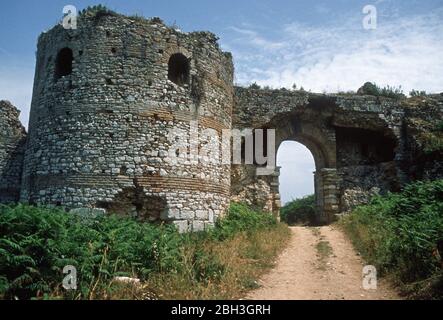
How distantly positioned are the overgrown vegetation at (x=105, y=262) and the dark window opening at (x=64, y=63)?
233 inches

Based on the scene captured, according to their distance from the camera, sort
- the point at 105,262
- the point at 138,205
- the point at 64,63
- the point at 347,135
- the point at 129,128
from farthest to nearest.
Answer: the point at 347,135 → the point at 64,63 → the point at 129,128 → the point at 138,205 → the point at 105,262

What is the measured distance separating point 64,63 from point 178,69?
3804 millimetres

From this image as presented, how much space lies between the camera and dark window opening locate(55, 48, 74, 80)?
12114 millimetres

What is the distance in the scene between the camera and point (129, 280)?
6.29m

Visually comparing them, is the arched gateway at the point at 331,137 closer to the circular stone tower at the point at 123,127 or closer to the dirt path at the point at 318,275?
the circular stone tower at the point at 123,127

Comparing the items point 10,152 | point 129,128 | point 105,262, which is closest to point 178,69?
point 129,128

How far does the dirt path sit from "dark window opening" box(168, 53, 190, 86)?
6.50 metres

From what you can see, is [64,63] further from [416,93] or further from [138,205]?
[416,93]

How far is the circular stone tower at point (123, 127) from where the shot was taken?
10766 mm

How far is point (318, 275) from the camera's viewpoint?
26.8ft

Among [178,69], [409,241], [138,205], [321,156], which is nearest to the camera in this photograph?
[409,241]

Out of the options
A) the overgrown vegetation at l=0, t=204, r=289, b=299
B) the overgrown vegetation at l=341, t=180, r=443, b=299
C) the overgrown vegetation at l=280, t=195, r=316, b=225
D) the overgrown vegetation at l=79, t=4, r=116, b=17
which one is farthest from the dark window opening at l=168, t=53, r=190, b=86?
the overgrown vegetation at l=280, t=195, r=316, b=225

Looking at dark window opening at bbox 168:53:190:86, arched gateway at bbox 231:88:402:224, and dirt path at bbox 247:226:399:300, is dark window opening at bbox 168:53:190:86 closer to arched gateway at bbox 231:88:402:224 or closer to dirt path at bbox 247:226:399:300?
arched gateway at bbox 231:88:402:224

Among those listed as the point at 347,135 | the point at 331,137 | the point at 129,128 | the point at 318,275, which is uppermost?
the point at 347,135
